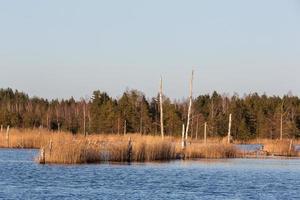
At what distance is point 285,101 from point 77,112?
31.8 m

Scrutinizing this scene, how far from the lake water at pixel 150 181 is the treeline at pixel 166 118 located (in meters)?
50.2

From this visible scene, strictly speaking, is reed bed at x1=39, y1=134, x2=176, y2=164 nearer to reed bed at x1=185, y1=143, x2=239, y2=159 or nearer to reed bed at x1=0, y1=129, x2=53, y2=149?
reed bed at x1=185, y1=143, x2=239, y2=159


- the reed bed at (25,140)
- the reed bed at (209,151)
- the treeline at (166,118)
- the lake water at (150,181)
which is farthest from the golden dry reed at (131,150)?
the treeline at (166,118)

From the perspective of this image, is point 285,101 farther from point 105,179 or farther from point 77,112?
point 105,179

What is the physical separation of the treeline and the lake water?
165 ft

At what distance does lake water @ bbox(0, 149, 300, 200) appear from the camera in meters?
26.6

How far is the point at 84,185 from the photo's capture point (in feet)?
96.1

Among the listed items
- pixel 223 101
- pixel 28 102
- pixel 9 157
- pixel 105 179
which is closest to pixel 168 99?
pixel 223 101

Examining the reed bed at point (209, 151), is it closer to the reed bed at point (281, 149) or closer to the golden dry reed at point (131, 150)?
the golden dry reed at point (131, 150)

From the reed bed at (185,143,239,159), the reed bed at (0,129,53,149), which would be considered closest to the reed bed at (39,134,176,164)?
the reed bed at (185,143,239,159)

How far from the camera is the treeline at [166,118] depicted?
96188mm

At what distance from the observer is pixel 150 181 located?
31766 millimetres

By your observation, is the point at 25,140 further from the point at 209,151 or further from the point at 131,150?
the point at 131,150

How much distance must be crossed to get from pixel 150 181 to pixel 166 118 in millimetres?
66964
